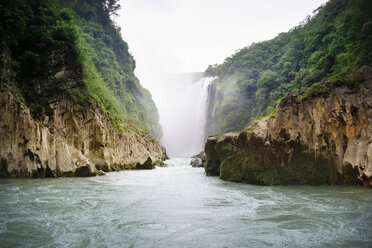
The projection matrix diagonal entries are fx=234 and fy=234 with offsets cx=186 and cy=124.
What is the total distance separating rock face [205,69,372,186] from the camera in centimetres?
898

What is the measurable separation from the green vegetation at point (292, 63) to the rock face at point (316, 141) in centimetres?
65

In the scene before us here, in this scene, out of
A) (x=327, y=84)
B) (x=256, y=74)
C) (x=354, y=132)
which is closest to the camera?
(x=354, y=132)

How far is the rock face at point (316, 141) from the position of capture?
8977 mm

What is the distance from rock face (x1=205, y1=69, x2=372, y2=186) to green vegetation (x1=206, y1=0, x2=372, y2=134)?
65 centimetres

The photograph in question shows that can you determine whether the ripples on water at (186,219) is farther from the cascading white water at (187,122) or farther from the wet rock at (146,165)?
the cascading white water at (187,122)

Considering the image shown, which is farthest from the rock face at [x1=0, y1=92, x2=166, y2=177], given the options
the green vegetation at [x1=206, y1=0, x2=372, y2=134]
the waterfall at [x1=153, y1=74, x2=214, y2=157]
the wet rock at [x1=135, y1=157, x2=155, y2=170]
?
the waterfall at [x1=153, y1=74, x2=214, y2=157]

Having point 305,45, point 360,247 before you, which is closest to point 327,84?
point 360,247

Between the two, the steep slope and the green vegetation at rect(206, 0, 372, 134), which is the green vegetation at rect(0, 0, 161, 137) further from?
the green vegetation at rect(206, 0, 372, 134)

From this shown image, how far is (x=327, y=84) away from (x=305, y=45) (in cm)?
2850

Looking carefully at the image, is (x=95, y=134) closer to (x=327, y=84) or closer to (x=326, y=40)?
(x=327, y=84)

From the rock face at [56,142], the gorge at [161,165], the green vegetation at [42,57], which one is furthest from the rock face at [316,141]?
the green vegetation at [42,57]

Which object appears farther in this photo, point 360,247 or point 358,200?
point 358,200

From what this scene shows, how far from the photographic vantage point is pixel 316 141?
9.95 meters

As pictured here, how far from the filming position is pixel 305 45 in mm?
34469
